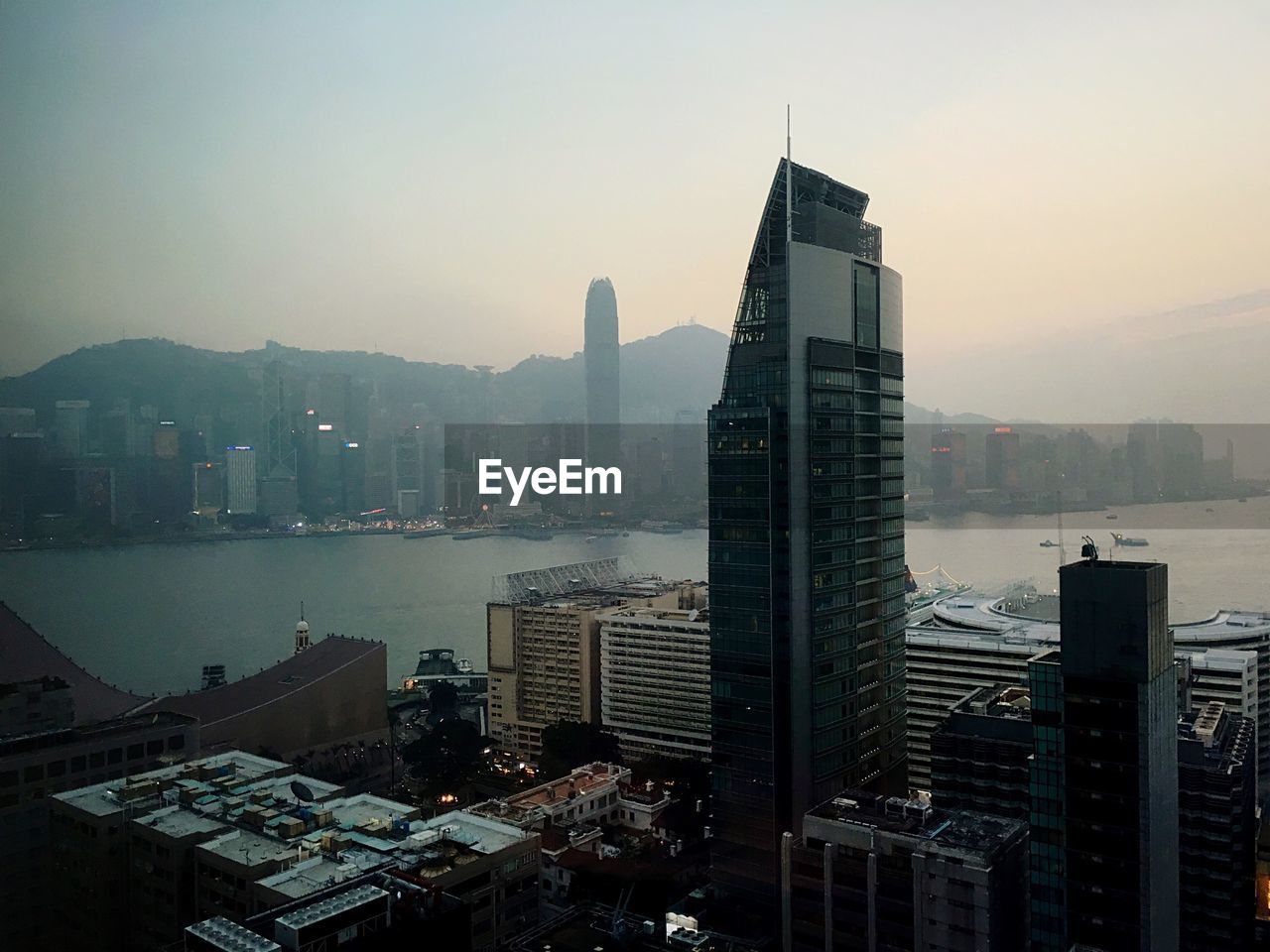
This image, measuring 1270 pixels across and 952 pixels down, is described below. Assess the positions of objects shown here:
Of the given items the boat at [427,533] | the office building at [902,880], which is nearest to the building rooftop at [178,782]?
the office building at [902,880]

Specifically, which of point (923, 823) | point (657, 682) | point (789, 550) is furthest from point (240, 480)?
point (923, 823)

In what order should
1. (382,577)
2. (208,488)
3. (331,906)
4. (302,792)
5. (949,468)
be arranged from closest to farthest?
(331,906)
(302,792)
(208,488)
(949,468)
(382,577)

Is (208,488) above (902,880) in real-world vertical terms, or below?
above

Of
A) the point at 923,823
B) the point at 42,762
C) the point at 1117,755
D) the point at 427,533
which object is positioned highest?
the point at 427,533

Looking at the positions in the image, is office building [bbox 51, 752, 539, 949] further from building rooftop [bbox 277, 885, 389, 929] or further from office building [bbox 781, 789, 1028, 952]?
office building [bbox 781, 789, 1028, 952]


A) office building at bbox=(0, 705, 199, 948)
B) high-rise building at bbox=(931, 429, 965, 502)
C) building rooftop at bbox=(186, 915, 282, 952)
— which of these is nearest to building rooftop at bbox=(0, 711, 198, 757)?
office building at bbox=(0, 705, 199, 948)

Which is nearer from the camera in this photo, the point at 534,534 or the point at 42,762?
the point at 42,762

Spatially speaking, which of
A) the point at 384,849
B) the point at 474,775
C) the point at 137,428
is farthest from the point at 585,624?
the point at 384,849

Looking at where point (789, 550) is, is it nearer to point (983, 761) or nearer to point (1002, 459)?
point (983, 761)
